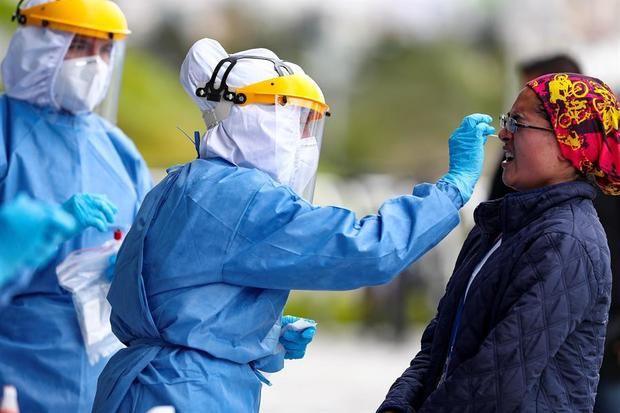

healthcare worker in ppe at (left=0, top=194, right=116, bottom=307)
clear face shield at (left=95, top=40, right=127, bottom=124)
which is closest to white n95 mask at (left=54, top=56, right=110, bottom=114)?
clear face shield at (left=95, top=40, right=127, bottom=124)

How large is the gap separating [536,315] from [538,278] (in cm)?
8

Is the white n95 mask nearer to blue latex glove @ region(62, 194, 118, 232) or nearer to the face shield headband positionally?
blue latex glove @ region(62, 194, 118, 232)

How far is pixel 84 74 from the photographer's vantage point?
3.89 metres

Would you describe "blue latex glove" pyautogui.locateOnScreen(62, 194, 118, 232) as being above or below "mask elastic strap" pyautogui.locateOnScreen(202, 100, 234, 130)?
below

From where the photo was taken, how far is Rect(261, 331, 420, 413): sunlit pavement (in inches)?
263

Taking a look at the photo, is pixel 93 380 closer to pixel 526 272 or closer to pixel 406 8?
pixel 526 272

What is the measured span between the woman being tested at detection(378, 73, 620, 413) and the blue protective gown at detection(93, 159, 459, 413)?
17 cm

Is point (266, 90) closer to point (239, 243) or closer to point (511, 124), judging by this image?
point (239, 243)

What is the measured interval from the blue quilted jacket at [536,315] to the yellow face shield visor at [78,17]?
1715 millimetres

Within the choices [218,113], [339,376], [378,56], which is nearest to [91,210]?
[218,113]

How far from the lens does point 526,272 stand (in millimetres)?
2553

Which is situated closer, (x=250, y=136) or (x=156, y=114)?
(x=250, y=136)

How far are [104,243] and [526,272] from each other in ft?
5.42

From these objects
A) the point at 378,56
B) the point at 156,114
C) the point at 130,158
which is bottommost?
the point at 156,114
